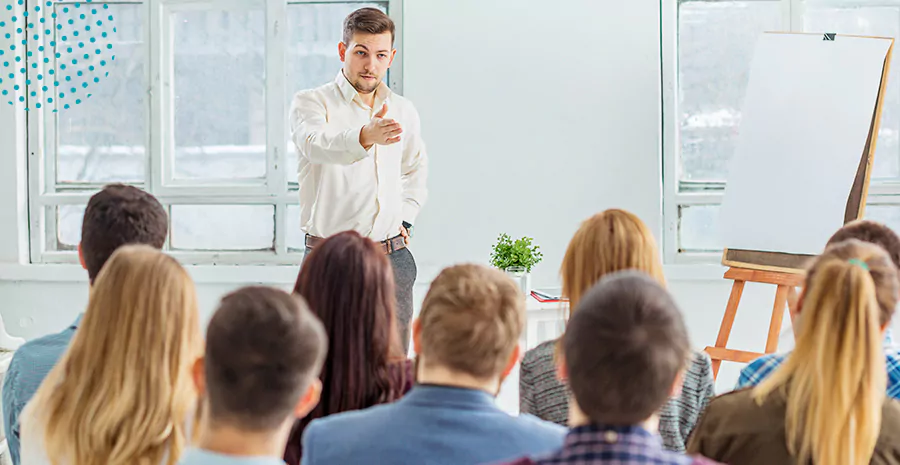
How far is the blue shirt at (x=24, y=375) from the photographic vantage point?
1784mm

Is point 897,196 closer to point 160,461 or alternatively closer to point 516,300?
point 516,300

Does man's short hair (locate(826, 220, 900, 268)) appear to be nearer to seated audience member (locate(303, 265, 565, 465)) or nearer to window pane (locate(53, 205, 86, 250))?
seated audience member (locate(303, 265, 565, 465))

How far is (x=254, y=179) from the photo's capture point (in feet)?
14.8

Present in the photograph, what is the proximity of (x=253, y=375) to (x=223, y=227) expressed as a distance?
354 centimetres

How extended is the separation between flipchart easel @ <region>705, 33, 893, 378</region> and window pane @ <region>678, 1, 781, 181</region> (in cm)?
69

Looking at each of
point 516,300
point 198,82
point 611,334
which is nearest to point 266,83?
point 198,82

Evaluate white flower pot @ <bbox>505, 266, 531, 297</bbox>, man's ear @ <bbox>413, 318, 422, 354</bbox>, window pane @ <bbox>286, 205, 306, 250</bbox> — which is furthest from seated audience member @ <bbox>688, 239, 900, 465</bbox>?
window pane @ <bbox>286, 205, 306, 250</bbox>

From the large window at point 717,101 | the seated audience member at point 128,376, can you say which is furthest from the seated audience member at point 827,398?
the large window at point 717,101

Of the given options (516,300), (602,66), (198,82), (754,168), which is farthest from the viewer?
(198,82)

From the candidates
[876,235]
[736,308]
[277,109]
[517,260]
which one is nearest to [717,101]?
[736,308]

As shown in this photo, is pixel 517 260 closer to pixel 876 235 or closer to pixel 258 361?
pixel 876 235

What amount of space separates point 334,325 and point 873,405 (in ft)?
2.97

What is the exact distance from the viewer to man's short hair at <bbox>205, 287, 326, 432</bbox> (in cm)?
112

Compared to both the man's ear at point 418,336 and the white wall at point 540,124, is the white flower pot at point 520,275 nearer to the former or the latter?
the white wall at point 540,124
